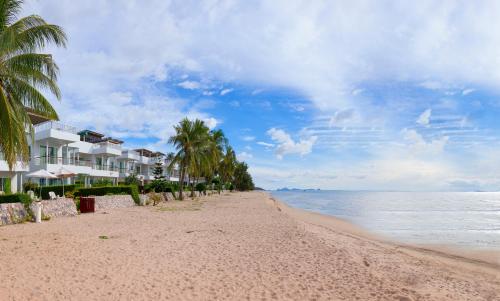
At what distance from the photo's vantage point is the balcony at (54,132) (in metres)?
31.7

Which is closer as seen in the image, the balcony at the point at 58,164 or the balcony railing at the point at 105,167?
the balcony at the point at 58,164

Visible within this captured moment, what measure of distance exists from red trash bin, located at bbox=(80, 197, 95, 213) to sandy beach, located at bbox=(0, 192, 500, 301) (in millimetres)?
7578

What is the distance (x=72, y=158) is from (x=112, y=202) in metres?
17.9

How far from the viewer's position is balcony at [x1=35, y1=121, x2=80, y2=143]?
104 feet

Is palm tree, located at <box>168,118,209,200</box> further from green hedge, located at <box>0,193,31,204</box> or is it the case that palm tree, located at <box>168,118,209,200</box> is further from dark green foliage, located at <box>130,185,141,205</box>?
green hedge, located at <box>0,193,31,204</box>

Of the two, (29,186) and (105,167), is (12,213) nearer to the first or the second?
(29,186)

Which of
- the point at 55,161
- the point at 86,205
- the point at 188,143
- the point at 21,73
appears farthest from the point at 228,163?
the point at 21,73

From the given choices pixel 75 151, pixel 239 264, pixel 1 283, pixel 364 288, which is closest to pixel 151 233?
pixel 239 264

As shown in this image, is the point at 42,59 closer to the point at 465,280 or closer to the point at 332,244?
the point at 332,244

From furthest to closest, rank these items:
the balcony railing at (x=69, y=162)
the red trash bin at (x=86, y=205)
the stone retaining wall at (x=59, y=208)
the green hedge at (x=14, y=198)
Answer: the balcony railing at (x=69, y=162), the red trash bin at (x=86, y=205), the stone retaining wall at (x=59, y=208), the green hedge at (x=14, y=198)

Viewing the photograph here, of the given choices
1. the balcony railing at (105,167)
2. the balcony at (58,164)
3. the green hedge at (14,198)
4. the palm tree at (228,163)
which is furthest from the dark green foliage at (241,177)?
the green hedge at (14,198)

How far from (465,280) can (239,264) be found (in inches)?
193

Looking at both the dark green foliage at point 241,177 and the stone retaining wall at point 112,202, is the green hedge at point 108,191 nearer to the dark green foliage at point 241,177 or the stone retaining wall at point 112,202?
the stone retaining wall at point 112,202

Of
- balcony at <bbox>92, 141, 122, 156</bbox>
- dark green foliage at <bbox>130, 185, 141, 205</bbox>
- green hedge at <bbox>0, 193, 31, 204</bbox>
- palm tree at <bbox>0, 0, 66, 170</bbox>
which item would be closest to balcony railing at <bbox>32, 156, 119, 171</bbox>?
Answer: balcony at <bbox>92, 141, 122, 156</bbox>
